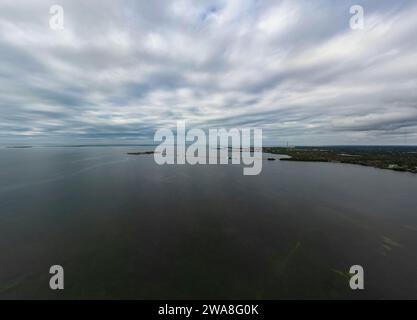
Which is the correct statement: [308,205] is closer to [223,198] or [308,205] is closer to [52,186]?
[223,198]

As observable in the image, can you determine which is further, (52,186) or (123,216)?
(52,186)

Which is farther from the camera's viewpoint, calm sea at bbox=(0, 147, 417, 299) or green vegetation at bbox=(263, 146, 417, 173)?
green vegetation at bbox=(263, 146, 417, 173)

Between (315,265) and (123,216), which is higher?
(123,216)

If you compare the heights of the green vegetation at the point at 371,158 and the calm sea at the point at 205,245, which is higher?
the green vegetation at the point at 371,158

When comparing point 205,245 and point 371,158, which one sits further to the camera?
point 371,158

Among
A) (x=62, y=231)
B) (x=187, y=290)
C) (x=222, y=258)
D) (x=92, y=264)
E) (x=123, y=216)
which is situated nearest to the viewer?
(x=187, y=290)

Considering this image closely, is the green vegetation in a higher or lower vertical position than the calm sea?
higher

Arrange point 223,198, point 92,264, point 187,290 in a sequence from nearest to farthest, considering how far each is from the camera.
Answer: point 187,290, point 92,264, point 223,198

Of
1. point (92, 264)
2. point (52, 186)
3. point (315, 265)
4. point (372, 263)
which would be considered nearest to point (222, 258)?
point (315, 265)

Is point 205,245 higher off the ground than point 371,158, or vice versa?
point 371,158

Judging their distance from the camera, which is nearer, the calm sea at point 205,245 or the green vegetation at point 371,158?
the calm sea at point 205,245
